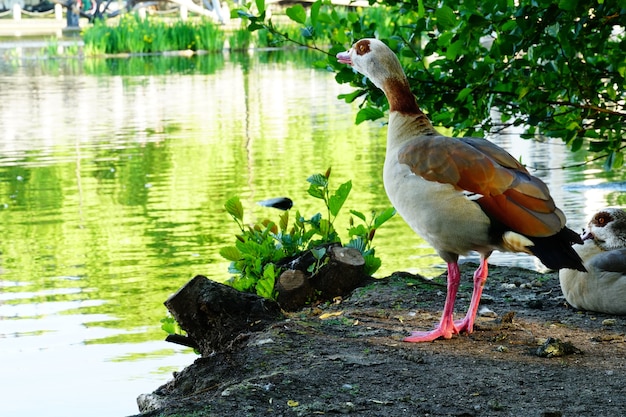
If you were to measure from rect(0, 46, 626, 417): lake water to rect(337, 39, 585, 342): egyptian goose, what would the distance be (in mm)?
1940

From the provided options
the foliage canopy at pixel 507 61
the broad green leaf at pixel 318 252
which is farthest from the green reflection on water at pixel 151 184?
the foliage canopy at pixel 507 61

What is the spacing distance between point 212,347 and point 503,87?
2372 millimetres

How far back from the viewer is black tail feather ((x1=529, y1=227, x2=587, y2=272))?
16.4ft

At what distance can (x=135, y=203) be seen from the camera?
11.8m

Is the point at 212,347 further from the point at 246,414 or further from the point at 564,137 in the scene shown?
the point at 564,137

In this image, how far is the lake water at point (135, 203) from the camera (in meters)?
6.71

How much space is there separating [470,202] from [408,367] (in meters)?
0.81

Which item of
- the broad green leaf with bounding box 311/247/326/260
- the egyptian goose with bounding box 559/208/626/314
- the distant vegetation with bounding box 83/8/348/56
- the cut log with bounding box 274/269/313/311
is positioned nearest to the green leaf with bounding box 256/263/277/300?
the cut log with bounding box 274/269/313/311

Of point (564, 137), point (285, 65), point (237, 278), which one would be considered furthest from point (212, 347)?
point (285, 65)

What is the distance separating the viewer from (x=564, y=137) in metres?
6.60

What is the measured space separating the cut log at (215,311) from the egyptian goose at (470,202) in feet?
3.33

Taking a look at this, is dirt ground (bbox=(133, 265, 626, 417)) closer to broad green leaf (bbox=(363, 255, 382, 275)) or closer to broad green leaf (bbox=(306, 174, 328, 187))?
broad green leaf (bbox=(363, 255, 382, 275))

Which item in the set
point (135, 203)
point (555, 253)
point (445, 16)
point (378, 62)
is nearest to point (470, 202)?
point (555, 253)

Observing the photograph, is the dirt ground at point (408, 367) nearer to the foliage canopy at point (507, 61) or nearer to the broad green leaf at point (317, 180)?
the broad green leaf at point (317, 180)
